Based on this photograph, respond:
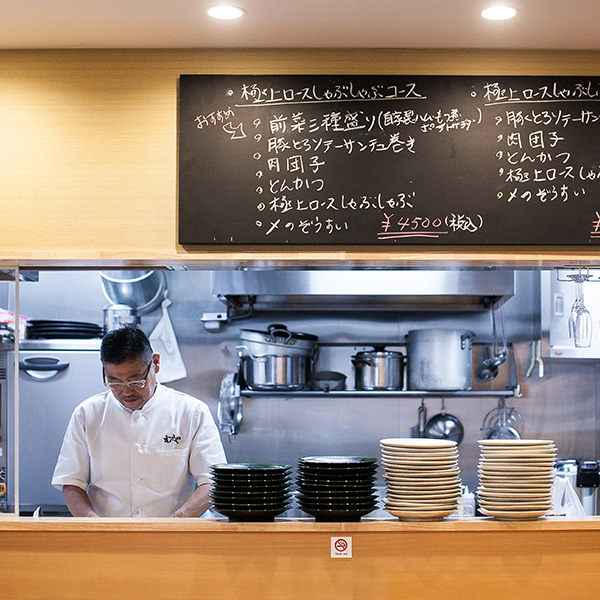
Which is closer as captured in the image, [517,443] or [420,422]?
[517,443]

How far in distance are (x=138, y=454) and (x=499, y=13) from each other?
2.43 meters

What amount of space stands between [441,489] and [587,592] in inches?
22.2

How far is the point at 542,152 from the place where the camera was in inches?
111

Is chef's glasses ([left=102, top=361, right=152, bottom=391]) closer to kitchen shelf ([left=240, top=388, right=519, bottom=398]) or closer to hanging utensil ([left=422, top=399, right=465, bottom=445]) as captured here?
kitchen shelf ([left=240, top=388, right=519, bottom=398])

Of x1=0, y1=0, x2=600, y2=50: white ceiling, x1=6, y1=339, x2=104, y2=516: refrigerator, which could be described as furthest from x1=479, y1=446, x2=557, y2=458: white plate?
x1=6, y1=339, x2=104, y2=516: refrigerator

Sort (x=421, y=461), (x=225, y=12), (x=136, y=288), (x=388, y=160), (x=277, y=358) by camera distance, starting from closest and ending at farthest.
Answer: (x=225, y=12) < (x=421, y=461) < (x=388, y=160) < (x=277, y=358) < (x=136, y=288)

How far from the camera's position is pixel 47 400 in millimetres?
5195

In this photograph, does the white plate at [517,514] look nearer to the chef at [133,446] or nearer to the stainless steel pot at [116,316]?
the chef at [133,446]

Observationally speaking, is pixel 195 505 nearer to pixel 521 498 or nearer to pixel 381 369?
pixel 521 498

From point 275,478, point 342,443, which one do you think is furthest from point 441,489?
point 342,443

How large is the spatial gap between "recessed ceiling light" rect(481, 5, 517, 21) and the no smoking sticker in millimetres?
1715

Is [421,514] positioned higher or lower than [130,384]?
lower

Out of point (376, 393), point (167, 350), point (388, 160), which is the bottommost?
point (376, 393)

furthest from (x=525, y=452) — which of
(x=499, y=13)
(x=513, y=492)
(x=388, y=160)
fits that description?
(x=499, y=13)
